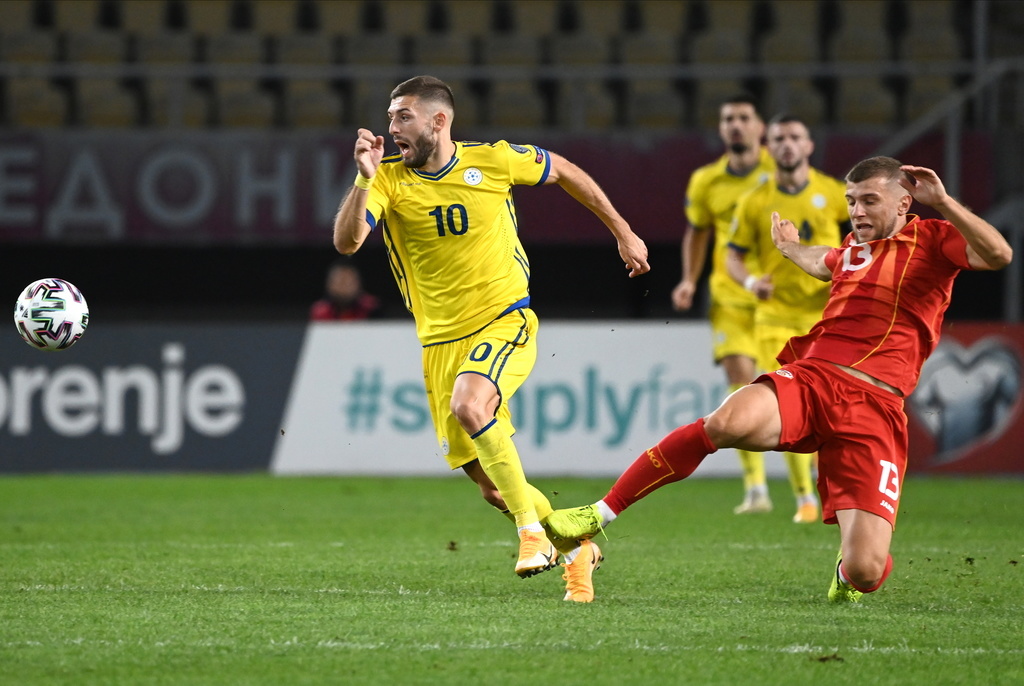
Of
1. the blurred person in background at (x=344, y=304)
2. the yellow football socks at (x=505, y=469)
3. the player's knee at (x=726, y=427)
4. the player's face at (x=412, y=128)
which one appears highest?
the player's face at (x=412, y=128)

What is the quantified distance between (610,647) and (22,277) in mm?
13497

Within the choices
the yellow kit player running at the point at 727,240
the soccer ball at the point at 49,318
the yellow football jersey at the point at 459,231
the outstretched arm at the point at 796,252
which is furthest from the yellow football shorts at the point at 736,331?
the soccer ball at the point at 49,318

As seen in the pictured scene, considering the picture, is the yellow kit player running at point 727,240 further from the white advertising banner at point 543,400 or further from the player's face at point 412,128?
the player's face at point 412,128

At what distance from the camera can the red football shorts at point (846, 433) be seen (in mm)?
5316

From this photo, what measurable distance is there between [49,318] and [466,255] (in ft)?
6.78

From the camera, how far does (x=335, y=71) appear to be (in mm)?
14781

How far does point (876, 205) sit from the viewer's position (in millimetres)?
5539

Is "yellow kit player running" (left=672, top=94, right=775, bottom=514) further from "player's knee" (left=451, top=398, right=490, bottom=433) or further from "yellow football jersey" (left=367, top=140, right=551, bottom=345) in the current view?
"player's knee" (left=451, top=398, right=490, bottom=433)

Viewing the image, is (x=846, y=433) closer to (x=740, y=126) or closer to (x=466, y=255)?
(x=466, y=255)

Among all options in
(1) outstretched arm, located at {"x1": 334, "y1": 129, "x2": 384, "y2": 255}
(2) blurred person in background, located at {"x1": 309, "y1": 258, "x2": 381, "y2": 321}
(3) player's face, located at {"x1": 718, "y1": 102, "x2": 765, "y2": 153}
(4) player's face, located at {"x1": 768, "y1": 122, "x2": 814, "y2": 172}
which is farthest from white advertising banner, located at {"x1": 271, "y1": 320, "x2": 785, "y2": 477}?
(1) outstretched arm, located at {"x1": 334, "y1": 129, "x2": 384, "y2": 255}

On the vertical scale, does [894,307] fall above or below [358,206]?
below

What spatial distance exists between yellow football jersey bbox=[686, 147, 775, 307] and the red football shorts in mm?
3815

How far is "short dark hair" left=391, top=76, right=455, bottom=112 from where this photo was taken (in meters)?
5.83

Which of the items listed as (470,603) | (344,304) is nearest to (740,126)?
(470,603)
